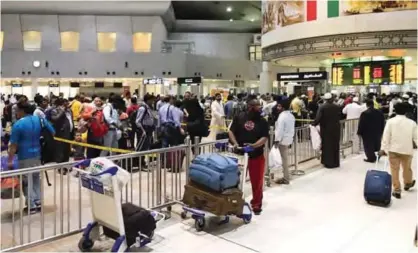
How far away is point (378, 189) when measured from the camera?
5988 millimetres

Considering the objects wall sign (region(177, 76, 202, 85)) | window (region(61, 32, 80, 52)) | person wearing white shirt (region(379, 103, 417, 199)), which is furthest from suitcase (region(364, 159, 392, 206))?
window (region(61, 32, 80, 52))

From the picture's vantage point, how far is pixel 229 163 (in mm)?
4793

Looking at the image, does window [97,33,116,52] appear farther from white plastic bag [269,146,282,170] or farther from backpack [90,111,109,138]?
white plastic bag [269,146,282,170]

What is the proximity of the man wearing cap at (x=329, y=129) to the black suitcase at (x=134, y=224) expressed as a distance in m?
5.42

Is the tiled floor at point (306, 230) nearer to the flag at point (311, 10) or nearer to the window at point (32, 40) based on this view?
the flag at point (311, 10)

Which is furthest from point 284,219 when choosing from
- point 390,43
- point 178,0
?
point 178,0

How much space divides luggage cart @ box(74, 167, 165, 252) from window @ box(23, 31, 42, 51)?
29343 mm

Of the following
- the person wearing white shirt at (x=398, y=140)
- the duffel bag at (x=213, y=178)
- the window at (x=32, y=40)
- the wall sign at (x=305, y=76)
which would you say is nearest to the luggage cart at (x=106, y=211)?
the duffel bag at (x=213, y=178)

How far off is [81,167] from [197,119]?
546 cm

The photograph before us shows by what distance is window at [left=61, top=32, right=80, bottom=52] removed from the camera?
30531 mm

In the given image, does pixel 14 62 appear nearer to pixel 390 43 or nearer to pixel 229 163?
pixel 390 43

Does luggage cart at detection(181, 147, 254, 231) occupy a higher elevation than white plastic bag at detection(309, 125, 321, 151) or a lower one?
lower

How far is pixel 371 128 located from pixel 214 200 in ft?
20.3

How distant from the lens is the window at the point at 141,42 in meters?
31.2
